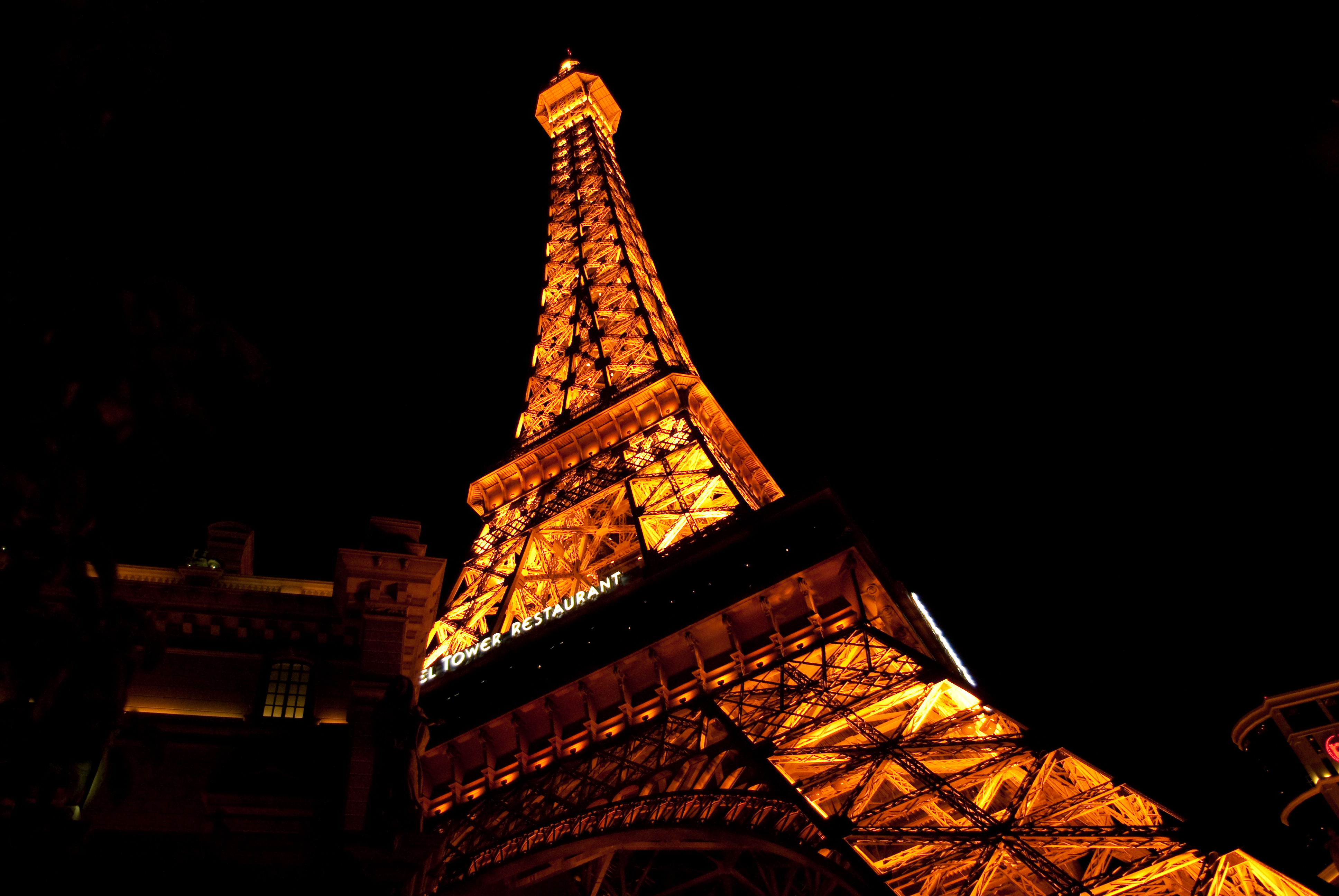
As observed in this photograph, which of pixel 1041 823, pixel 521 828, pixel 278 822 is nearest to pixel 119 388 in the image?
pixel 278 822

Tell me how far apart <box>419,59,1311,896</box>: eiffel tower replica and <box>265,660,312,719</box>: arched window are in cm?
190

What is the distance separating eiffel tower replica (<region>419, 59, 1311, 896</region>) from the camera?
1659 centimetres

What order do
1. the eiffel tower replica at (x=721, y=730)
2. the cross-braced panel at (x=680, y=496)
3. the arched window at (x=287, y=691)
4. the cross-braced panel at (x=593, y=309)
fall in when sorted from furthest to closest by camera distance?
the cross-braced panel at (x=593, y=309), the cross-braced panel at (x=680, y=496), the eiffel tower replica at (x=721, y=730), the arched window at (x=287, y=691)

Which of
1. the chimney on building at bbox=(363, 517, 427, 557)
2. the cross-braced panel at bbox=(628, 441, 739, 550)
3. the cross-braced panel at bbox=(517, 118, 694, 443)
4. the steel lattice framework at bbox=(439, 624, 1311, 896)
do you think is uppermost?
the cross-braced panel at bbox=(517, 118, 694, 443)

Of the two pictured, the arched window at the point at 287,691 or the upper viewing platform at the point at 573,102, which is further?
the upper viewing platform at the point at 573,102

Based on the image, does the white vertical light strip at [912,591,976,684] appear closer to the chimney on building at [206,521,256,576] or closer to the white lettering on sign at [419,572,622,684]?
the white lettering on sign at [419,572,622,684]

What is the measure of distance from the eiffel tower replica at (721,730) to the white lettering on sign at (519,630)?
0.33 feet

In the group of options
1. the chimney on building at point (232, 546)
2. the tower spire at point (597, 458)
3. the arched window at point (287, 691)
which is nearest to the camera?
the arched window at point (287, 691)

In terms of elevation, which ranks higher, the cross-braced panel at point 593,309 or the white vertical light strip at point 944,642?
the cross-braced panel at point 593,309

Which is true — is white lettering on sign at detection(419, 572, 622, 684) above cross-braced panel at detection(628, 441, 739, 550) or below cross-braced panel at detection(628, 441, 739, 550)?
below

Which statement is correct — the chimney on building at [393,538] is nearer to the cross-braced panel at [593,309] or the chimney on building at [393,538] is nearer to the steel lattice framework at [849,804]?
the steel lattice framework at [849,804]

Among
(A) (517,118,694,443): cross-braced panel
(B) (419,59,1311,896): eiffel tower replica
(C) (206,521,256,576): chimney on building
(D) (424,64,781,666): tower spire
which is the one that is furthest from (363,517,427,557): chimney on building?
(A) (517,118,694,443): cross-braced panel

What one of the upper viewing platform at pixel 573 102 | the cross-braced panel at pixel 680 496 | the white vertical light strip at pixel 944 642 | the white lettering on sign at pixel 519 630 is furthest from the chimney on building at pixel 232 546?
the upper viewing platform at pixel 573 102

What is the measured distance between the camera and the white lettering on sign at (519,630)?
26.5 m
